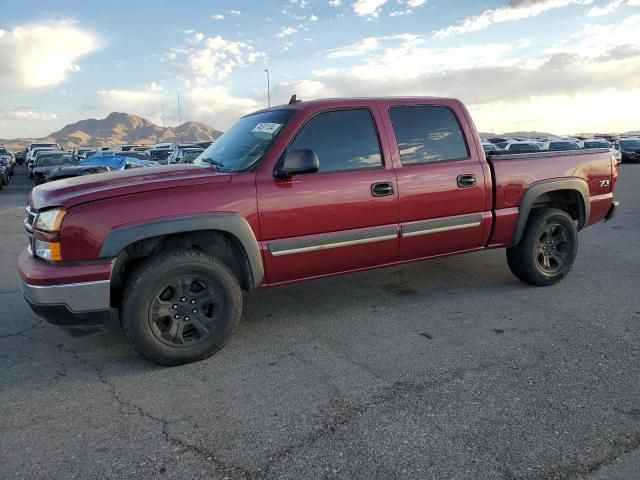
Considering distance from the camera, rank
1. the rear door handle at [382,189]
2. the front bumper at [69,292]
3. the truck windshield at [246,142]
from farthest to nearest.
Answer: the rear door handle at [382,189]
the truck windshield at [246,142]
the front bumper at [69,292]

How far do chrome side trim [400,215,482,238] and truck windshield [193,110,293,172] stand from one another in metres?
1.33

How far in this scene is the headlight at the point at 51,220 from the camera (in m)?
3.13

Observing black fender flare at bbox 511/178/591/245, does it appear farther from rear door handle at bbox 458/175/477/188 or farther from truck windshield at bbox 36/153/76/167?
truck windshield at bbox 36/153/76/167

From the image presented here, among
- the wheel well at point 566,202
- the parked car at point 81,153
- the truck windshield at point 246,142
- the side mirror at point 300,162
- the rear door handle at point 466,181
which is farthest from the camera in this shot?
the parked car at point 81,153

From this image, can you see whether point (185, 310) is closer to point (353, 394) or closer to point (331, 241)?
point (331, 241)

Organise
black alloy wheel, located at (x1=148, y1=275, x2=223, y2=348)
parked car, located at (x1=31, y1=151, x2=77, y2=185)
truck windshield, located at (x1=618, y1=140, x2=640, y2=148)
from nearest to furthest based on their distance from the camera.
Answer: black alloy wheel, located at (x1=148, y1=275, x2=223, y2=348) → parked car, located at (x1=31, y1=151, x2=77, y2=185) → truck windshield, located at (x1=618, y1=140, x2=640, y2=148)

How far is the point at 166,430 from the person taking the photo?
8.82ft

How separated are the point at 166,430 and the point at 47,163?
2205cm

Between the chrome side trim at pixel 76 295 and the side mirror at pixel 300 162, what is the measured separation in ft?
4.75

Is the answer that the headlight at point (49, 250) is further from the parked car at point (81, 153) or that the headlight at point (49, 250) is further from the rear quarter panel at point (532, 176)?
the parked car at point (81, 153)

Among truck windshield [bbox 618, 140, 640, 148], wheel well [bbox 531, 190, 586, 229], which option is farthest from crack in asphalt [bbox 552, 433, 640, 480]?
truck windshield [bbox 618, 140, 640, 148]

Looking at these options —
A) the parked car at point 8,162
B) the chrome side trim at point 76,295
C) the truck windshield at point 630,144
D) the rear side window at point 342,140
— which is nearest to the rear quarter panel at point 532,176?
the rear side window at point 342,140

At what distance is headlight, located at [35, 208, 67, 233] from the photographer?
10.3 feet

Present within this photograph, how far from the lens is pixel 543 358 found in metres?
3.43
